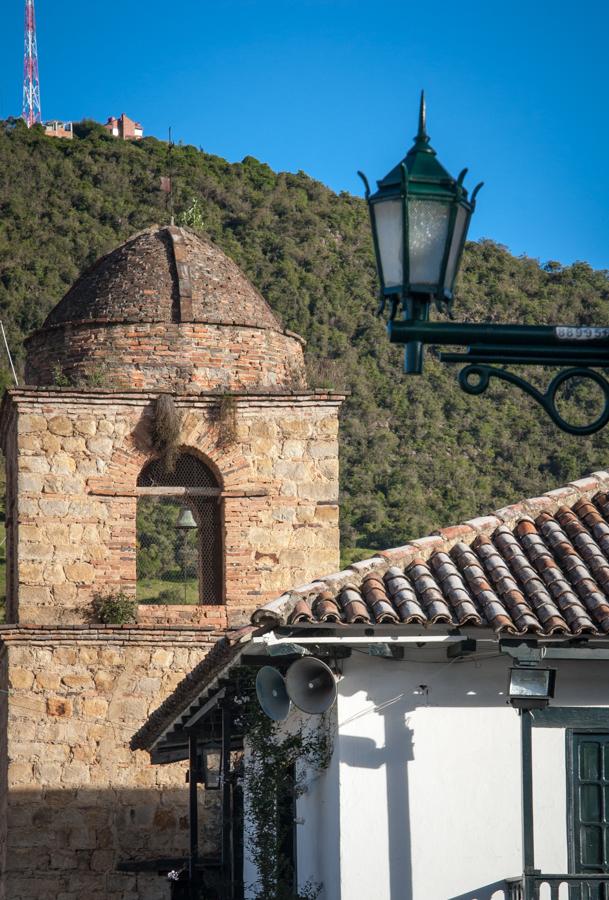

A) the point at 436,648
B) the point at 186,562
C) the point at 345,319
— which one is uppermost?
the point at 345,319

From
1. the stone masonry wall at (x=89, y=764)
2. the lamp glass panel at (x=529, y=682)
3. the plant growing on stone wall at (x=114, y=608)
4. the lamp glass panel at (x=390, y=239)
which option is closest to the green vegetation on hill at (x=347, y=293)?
the plant growing on stone wall at (x=114, y=608)

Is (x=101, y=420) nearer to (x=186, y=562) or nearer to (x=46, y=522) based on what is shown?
(x=46, y=522)

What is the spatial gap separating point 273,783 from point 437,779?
1708mm

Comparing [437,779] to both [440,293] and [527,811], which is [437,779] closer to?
[527,811]

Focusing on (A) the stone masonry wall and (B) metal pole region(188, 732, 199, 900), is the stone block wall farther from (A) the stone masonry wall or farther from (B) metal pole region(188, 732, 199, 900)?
(B) metal pole region(188, 732, 199, 900)

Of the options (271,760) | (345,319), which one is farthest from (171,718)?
(345,319)

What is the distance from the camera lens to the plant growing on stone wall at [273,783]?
1237cm

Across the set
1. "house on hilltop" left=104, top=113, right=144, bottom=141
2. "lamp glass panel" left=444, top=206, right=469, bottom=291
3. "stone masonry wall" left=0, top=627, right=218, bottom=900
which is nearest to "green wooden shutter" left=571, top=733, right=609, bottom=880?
"lamp glass panel" left=444, top=206, right=469, bottom=291

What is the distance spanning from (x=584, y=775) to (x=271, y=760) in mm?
2515

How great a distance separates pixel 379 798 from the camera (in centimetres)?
1152

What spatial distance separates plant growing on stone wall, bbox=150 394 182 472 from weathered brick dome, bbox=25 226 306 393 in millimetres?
319

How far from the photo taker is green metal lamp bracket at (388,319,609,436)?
5.84 metres

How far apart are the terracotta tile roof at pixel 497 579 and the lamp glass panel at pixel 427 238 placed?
523cm

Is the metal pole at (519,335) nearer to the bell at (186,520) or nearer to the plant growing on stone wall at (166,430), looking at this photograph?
the plant growing on stone wall at (166,430)
